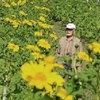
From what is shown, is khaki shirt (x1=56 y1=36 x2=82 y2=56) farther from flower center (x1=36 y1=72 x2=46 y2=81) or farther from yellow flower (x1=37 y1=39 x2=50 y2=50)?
flower center (x1=36 y1=72 x2=46 y2=81)

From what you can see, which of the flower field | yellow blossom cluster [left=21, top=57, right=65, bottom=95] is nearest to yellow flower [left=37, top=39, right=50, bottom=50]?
the flower field

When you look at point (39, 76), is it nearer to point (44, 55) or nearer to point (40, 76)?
point (40, 76)

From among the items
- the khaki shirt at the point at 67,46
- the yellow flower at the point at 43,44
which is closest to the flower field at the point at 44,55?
the yellow flower at the point at 43,44

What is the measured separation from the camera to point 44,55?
6398 millimetres

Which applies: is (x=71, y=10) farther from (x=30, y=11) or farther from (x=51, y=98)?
(x=51, y=98)

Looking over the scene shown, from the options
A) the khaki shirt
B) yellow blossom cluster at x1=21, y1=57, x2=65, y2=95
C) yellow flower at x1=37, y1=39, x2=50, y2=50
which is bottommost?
yellow flower at x1=37, y1=39, x2=50, y2=50

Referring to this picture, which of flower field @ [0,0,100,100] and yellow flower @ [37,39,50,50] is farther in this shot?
yellow flower @ [37,39,50,50]

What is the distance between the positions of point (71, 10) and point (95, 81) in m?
16.1

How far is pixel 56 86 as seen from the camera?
2338 millimetres

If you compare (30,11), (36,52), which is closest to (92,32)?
(30,11)

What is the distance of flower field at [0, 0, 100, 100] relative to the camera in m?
2.32

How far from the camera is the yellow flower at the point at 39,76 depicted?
2207 millimetres

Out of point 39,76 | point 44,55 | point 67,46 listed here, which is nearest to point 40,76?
point 39,76

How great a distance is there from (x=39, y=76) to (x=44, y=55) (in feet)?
13.5
